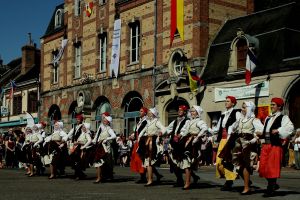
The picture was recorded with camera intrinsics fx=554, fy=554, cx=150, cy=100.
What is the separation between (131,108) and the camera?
29906 mm

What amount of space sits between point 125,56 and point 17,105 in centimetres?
1817

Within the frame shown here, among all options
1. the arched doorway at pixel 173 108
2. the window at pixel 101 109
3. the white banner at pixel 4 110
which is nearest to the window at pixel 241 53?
the arched doorway at pixel 173 108

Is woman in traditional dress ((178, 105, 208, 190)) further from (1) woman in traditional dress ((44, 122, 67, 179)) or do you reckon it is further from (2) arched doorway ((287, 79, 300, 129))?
(2) arched doorway ((287, 79, 300, 129))

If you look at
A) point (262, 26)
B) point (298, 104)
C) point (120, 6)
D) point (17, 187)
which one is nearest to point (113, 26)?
point (120, 6)

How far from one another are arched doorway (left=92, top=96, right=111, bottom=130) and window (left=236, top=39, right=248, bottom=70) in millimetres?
9986

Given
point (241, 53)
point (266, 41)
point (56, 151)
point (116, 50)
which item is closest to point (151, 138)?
point (56, 151)

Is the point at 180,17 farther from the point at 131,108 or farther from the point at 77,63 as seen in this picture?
the point at 77,63

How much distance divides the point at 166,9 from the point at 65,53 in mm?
10571

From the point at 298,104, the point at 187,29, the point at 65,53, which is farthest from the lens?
the point at 65,53

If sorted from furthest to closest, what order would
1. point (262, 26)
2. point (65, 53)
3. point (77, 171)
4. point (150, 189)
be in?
point (65, 53) < point (262, 26) < point (77, 171) < point (150, 189)

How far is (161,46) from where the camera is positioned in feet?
90.3

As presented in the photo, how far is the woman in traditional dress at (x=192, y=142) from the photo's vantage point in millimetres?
11938

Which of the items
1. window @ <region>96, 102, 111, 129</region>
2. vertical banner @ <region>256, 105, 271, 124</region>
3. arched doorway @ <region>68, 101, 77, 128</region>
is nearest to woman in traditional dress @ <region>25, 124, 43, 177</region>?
vertical banner @ <region>256, 105, 271, 124</region>

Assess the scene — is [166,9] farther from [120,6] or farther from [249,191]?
[249,191]
